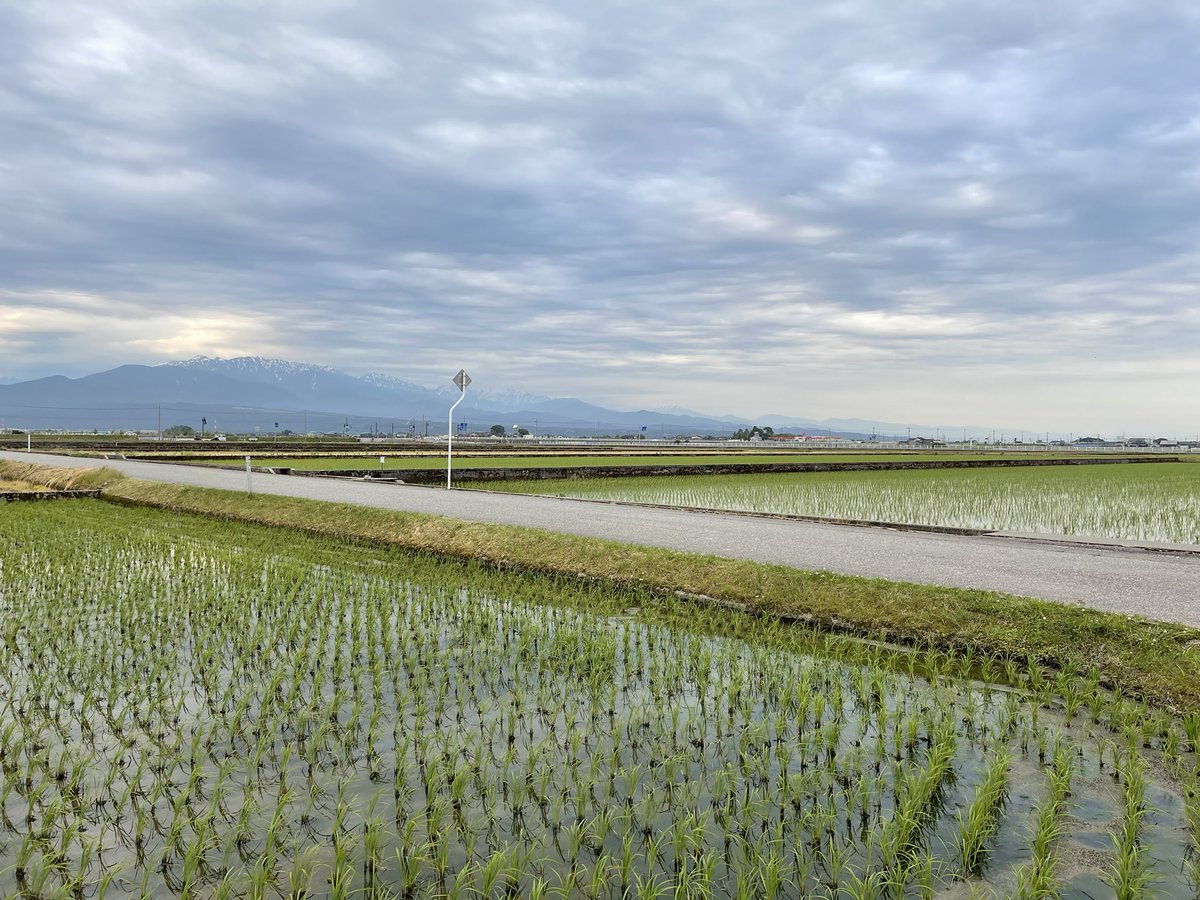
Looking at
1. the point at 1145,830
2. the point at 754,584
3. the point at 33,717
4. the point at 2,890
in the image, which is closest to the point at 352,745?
the point at 2,890

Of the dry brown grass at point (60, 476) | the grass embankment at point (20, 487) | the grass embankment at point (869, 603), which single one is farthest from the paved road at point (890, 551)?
the grass embankment at point (20, 487)

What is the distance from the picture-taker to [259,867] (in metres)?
3.33

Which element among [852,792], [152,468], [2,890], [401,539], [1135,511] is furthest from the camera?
[152,468]

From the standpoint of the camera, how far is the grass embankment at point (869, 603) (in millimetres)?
6145

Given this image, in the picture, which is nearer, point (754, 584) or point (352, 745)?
point (352, 745)

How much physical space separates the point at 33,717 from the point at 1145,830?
6.59m

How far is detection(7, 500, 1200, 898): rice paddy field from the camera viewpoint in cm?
350

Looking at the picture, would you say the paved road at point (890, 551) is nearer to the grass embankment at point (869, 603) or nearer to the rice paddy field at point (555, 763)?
the grass embankment at point (869, 603)

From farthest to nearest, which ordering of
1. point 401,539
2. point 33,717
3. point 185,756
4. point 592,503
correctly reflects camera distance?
point 592,503 < point 401,539 < point 33,717 < point 185,756

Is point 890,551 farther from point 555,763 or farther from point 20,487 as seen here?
point 20,487

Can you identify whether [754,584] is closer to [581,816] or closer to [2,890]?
[581,816]

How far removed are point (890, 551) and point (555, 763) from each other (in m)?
7.62

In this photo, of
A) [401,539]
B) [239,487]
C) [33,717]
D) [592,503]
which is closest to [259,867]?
[33,717]

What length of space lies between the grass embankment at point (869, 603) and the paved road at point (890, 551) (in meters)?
0.74
